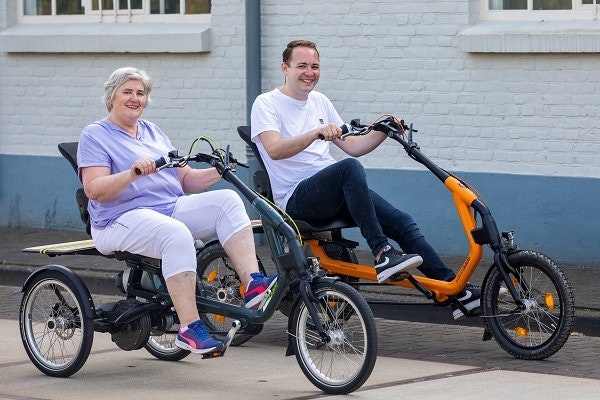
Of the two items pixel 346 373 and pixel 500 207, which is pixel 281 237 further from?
pixel 500 207

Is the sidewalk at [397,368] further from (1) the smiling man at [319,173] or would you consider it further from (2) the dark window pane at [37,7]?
(2) the dark window pane at [37,7]

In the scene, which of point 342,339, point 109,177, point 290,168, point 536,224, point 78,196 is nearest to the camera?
point 342,339

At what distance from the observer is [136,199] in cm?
734

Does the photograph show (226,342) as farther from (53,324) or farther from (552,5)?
(552,5)

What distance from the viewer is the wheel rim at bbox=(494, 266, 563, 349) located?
7516 mm

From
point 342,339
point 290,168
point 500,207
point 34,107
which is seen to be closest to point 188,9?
point 34,107

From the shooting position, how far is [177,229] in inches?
278

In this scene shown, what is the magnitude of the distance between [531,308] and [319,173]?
1337 mm

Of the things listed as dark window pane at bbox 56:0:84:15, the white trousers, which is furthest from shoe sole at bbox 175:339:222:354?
dark window pane at bbox 56:0:84:15

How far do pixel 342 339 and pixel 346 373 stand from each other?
0.52 ft

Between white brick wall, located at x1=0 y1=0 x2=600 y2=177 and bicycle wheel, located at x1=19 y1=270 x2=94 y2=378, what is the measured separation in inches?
180

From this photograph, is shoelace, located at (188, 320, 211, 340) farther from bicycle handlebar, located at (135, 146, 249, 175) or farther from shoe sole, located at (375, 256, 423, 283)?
shoe sole, located at (375, 256, 423, 283)

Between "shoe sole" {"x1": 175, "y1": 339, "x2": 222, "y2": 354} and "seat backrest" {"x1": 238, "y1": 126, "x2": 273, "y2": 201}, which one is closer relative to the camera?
"shoe sole" {"x1": 175, "y1": 339, "x2": 222, "y2": 354}

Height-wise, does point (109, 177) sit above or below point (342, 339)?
above
